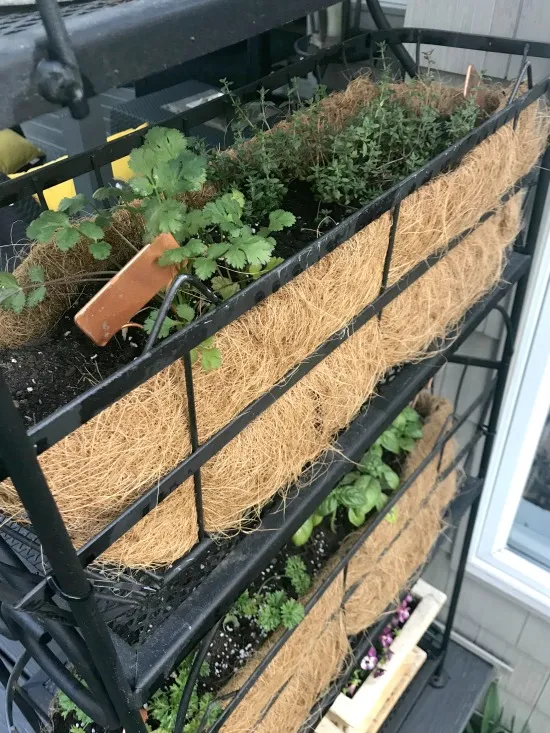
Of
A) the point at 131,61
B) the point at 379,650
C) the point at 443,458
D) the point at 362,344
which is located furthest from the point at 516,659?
the point at 131,61

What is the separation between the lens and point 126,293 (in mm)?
656

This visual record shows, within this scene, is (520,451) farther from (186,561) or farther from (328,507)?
(186,561)

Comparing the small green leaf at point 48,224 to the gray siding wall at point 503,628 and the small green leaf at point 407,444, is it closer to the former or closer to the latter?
the small green leaf at point 407,444

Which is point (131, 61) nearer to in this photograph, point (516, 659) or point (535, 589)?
point (535, 589)

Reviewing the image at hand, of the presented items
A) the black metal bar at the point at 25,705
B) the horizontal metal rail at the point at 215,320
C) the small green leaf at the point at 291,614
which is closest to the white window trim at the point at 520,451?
the horizontal metal rail at the point at 215,320

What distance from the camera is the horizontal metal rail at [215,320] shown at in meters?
0.48

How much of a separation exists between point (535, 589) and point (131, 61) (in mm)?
1974

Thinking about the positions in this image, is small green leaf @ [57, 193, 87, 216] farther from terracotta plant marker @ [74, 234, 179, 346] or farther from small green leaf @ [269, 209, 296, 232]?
small green leaf @ [269, 209, 296, 232]

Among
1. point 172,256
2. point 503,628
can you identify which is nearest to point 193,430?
point 172,256

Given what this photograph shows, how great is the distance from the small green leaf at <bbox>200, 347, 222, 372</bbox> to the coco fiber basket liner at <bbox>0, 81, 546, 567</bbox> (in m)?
0.02

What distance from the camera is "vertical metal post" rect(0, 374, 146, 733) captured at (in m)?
0.44

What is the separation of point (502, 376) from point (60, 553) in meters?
1.37

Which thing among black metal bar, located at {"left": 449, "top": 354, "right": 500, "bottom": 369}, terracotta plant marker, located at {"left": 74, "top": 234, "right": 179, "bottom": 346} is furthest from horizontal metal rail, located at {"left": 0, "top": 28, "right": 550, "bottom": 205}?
black metal bar, located at {"left": 449, "top": 354, "right": 500, "bottom": 369}

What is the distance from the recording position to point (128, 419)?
1.97ft
